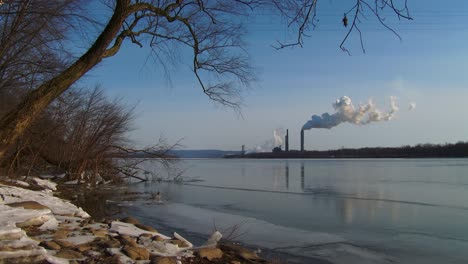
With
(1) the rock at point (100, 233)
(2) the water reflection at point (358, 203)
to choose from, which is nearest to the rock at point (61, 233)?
(1) the rock at point (100, 233)

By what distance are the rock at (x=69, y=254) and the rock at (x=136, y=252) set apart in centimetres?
58

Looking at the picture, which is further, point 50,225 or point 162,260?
point 50,225

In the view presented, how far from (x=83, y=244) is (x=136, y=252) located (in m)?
0.73

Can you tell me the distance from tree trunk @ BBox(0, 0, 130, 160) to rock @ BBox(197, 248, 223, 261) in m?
2.73

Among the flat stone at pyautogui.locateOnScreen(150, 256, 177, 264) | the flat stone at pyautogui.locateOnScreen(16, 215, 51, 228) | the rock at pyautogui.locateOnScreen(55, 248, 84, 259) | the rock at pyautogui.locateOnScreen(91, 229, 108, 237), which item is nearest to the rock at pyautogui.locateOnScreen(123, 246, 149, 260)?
the flat stone at pyautogui.locateOnScreen(150, 256, 177, 264)

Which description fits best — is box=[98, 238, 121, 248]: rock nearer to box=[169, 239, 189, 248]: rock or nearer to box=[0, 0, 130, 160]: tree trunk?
box=[169, 239, 189, 248]: rock

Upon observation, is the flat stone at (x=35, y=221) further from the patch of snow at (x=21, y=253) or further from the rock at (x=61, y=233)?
the patch of snow at (x=21, y=253)

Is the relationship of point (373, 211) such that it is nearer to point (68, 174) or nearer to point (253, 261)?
point (253, 261)

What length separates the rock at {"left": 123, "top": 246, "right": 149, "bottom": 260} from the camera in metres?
5.59

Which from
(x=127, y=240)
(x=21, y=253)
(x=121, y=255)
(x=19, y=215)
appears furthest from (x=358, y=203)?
(x=21, y=253)

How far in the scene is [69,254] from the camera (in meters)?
5.24

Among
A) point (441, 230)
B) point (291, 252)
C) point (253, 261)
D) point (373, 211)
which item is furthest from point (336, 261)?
point (373, 211)

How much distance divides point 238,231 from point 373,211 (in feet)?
15.8

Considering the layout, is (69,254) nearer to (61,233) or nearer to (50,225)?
(61,233)
